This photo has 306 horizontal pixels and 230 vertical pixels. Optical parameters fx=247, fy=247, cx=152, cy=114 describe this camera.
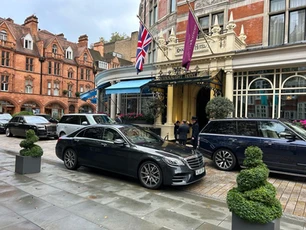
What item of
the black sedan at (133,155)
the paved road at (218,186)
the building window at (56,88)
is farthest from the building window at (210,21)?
the building window at (56,88)

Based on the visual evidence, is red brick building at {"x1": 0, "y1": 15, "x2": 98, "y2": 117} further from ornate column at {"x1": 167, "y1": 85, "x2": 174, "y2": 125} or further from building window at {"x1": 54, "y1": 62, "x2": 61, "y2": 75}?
ornate column at {"x1": 167, "y1": 85, "x2": 174, "y2": 125}

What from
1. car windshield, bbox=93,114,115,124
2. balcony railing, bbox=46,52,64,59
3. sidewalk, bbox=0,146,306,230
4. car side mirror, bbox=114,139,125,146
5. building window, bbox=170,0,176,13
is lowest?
sidewalk, bbox=0,146,306,230

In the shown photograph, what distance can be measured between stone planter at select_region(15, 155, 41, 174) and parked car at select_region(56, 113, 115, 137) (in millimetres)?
5772

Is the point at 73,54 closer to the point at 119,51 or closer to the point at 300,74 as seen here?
the point at 119,51

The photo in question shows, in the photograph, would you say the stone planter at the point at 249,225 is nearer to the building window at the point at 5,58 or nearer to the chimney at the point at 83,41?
the building window at the point at 5,58

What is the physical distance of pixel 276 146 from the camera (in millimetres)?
6906

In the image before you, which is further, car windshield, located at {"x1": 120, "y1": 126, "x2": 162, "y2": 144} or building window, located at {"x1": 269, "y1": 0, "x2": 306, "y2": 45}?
building window, located at {"x1": 269, "y1": 0, "x2": 306, "y2": 45}

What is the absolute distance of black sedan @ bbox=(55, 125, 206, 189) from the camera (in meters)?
5.66

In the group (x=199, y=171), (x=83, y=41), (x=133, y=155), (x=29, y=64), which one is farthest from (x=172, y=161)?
(x=83, y=41)

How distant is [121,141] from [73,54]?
4536 centimetres

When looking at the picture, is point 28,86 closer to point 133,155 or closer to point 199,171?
point 133,155

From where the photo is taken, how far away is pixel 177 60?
13.3 metres

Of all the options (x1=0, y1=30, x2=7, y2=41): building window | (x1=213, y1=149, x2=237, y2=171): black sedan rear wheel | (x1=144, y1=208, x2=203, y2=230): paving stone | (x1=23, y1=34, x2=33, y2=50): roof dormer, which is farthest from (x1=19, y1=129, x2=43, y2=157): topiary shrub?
(x1=23, y1=34, x2=33, y2=50): roof dormer

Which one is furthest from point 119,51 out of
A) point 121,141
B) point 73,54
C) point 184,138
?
point 121,141
